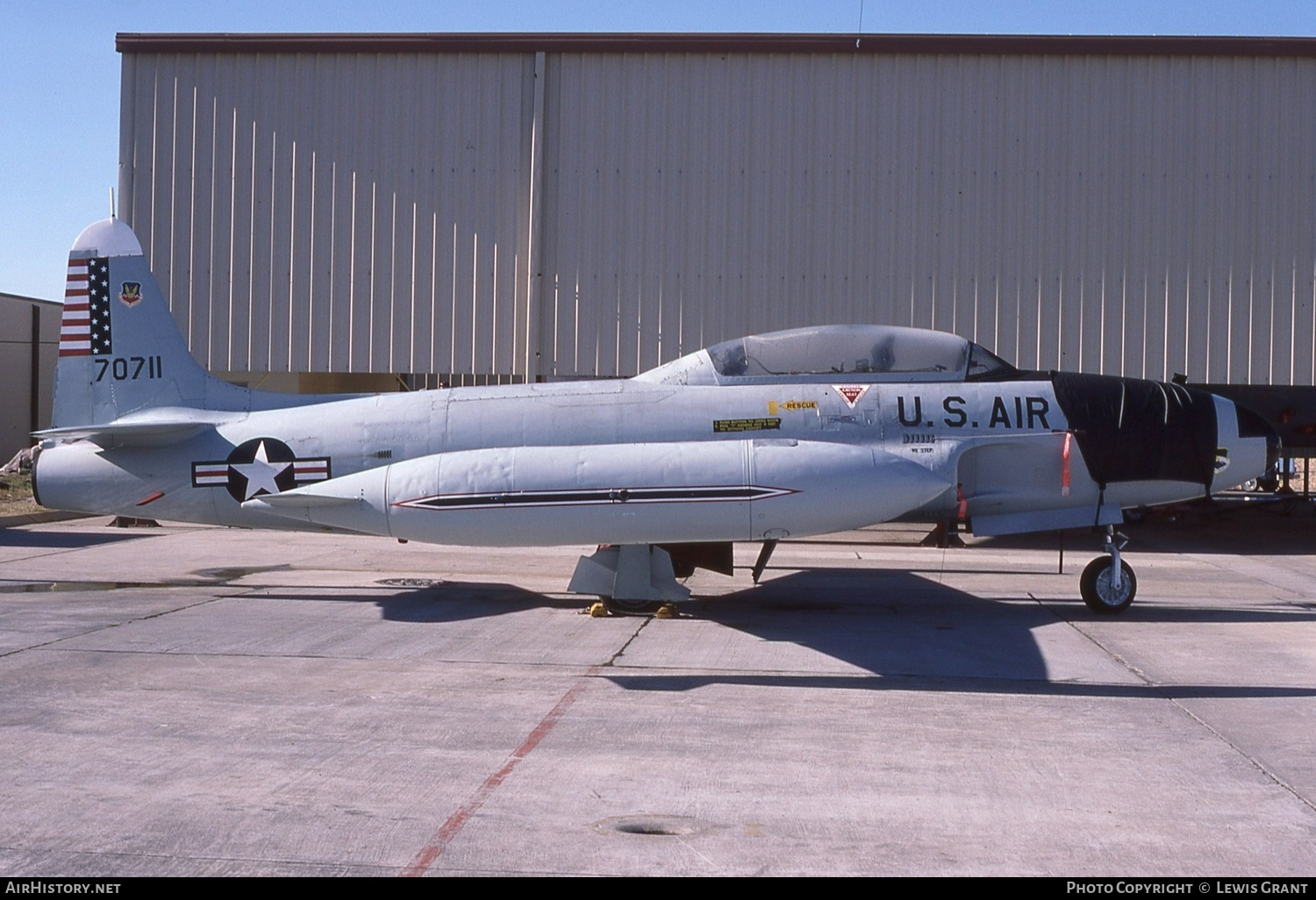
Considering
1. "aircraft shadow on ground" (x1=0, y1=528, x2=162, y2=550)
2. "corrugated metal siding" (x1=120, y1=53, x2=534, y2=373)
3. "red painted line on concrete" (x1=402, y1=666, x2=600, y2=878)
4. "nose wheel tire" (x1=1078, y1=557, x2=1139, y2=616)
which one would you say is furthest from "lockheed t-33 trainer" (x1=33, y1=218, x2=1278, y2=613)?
"corrugated metal siding" (x1=120, y1=53, x2=534, y2=373)

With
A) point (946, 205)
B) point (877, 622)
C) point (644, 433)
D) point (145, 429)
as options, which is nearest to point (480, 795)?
point (644, 433)

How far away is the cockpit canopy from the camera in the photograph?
1070 cm

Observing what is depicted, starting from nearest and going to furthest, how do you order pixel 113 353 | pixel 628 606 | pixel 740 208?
pixel 628 606
pixel 113 353
pixel 740 208

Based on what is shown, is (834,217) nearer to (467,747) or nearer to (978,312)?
(978,312)

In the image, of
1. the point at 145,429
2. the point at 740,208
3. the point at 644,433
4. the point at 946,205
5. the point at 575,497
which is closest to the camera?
the point at 575,497

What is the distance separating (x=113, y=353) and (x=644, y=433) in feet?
17.8

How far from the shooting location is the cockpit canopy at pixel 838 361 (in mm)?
10703

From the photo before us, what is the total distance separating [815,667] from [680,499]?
1814mm

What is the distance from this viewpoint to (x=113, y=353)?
449 inches

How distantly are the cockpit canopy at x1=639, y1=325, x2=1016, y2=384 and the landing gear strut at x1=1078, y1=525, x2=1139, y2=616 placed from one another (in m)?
1.87

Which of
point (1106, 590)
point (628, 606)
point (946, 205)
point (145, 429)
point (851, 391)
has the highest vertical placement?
point (946, 205)

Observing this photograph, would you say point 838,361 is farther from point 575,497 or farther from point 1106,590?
point 1106,590

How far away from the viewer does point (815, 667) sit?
841 centimetres

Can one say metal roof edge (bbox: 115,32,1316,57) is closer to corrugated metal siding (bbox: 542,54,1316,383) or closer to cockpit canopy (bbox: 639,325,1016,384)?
corrugated metal siding (bbox: 542,54,1316,383)
